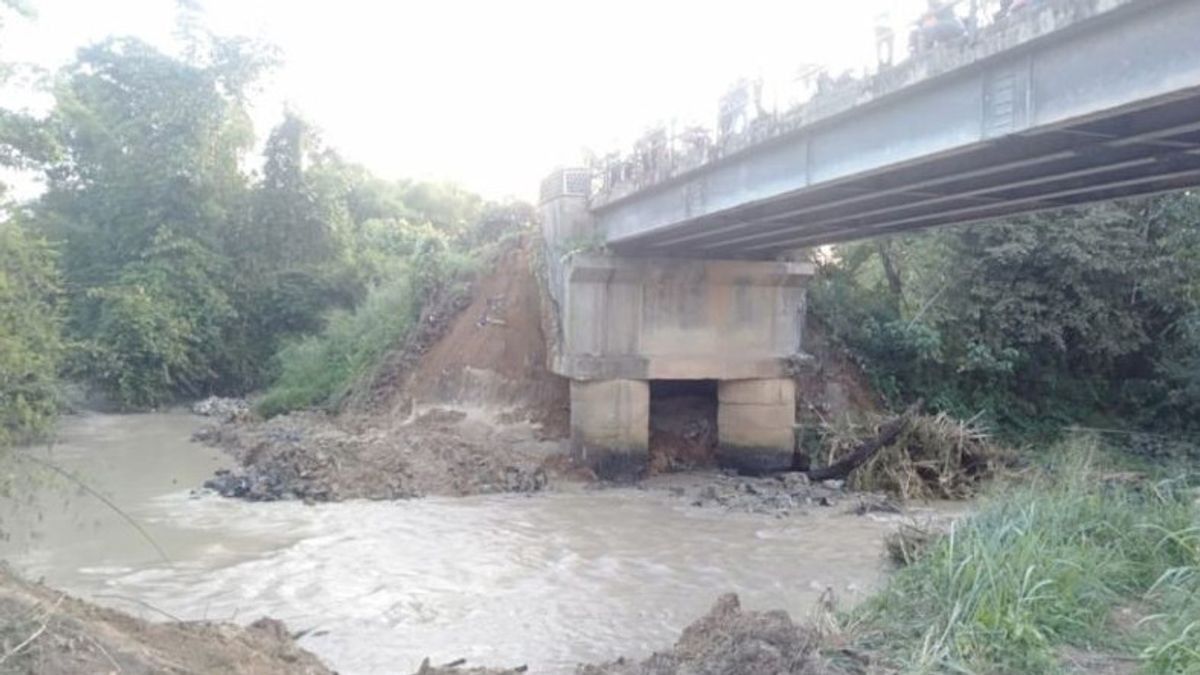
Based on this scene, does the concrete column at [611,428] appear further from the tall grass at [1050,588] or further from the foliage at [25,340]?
the tall grass at [1050,588]

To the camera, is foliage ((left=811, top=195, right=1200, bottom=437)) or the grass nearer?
foliage ((left=811, top=195, right=1200, bottom=437))

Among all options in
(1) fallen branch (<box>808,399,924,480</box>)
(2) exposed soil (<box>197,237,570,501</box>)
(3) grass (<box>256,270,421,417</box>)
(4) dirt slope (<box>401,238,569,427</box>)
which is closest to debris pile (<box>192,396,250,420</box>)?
(3) grass (<box>256,270,421,417</box>)

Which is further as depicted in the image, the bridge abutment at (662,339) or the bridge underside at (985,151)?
the bridge abutment at (662,339)

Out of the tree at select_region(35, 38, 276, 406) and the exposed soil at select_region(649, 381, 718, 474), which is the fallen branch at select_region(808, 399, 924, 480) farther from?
the tree at select_region(35, 38, 276, 406)

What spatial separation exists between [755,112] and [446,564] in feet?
27.4

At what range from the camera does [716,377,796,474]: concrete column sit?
75.8ft

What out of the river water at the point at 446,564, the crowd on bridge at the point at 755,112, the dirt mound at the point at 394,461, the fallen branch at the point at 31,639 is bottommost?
the river water at the point at 446,564

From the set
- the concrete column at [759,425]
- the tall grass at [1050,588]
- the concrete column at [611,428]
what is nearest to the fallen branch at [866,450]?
the concrete column at [759,425]

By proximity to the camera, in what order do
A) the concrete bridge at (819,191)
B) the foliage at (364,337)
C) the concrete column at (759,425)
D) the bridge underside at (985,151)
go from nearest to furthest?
the bridge underside at (985,151), the concrete bridge at (819,191), the concrete column at (759,425), the foliage at (364,337)

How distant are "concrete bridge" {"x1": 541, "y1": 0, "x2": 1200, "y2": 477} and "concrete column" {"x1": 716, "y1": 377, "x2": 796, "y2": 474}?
0.04 metres

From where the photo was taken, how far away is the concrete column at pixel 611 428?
2200 cm

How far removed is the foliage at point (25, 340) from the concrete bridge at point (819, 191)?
32.4 feet

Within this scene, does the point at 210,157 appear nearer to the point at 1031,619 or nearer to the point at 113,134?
the point at 113,134

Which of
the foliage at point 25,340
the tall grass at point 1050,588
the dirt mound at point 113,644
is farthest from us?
the foliage at point 25,340
